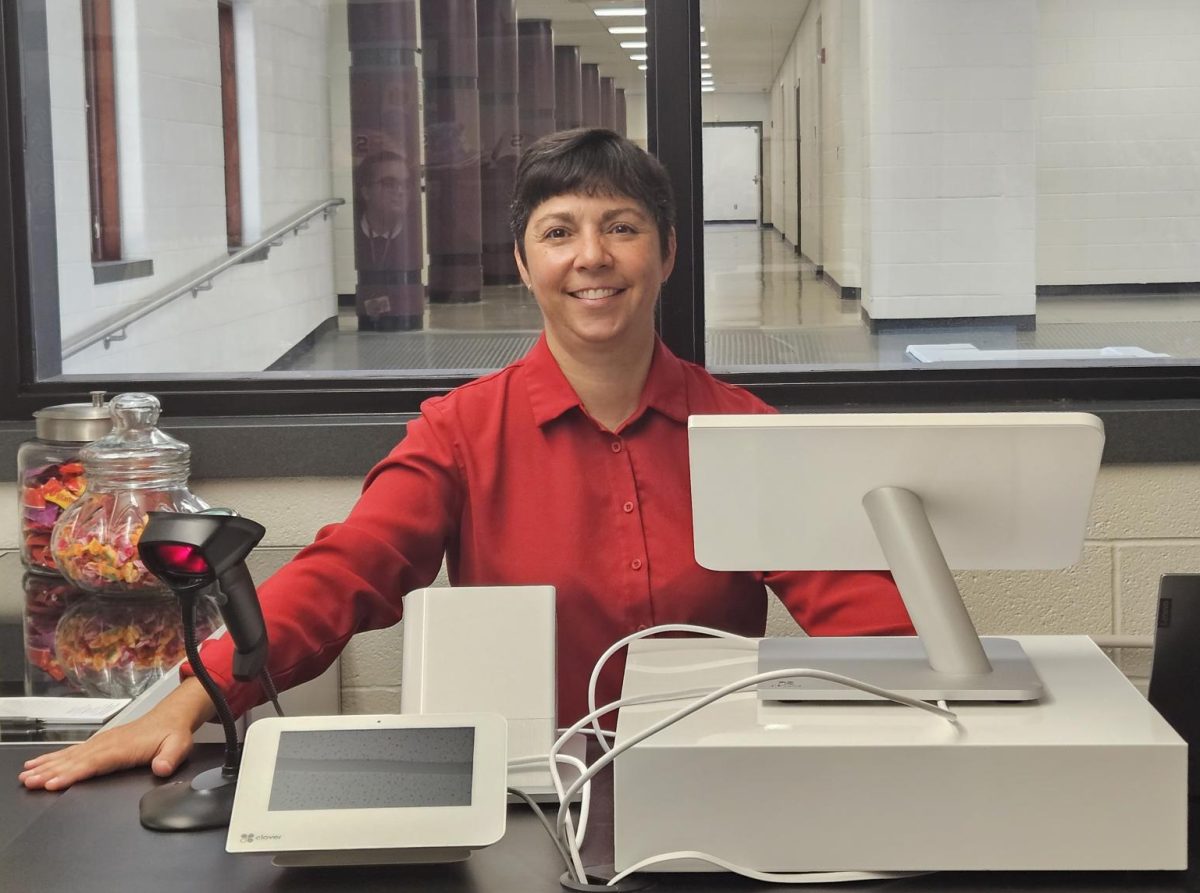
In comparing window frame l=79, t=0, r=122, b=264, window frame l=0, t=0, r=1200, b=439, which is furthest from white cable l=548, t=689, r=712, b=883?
window frame l=79, t=0, r=122, b=264

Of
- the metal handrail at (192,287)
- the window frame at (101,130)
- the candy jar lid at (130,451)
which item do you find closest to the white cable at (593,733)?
the candy jar lid at (130,451)

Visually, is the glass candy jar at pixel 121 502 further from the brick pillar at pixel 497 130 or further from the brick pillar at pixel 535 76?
the brick pillar at pixel 535 76

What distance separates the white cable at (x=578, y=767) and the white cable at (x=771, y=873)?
74 mm

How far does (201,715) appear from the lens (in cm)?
136

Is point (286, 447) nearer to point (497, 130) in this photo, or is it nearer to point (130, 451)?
point (130, 451)

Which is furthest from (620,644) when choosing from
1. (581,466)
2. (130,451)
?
(130,451)

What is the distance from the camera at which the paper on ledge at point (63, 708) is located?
1.50m

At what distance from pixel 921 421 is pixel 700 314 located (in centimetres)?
144

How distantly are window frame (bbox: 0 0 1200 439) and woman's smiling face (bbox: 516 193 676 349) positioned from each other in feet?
2.22

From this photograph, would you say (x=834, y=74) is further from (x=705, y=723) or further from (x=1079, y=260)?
(x=705, y=723)

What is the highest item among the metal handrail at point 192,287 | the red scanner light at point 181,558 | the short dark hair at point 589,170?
the short dark hair at point 589,170

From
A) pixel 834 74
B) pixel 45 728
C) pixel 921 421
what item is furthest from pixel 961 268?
pixel 45 728

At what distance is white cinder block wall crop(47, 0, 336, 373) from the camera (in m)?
2.52

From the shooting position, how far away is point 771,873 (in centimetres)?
103
